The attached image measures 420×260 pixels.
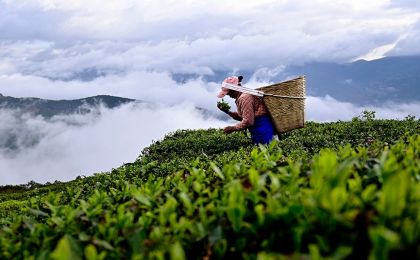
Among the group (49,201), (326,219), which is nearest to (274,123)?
(49,201)

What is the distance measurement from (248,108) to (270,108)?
0.49m

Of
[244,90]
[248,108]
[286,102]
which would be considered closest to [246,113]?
[248,108]

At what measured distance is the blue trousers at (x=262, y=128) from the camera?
35.7 ft

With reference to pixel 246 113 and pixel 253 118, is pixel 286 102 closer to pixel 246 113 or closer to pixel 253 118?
pixel 253 118

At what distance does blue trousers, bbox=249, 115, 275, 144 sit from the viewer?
35.7 ft

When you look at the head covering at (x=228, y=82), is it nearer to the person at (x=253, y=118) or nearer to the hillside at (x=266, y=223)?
the person at (x=253, y=118)

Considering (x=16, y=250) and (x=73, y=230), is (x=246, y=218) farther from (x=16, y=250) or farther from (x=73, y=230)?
(x=16, y=250)

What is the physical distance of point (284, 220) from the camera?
2107 mm

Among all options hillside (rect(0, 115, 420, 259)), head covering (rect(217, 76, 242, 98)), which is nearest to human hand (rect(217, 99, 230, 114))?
head covering (rect(217, 76, 242, 98))

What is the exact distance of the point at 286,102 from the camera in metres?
10.8

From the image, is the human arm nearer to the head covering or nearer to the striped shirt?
the striped shirt

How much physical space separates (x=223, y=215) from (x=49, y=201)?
1.88 m

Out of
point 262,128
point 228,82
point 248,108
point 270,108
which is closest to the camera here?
point 248,108

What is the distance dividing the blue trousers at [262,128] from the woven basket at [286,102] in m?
0.14
